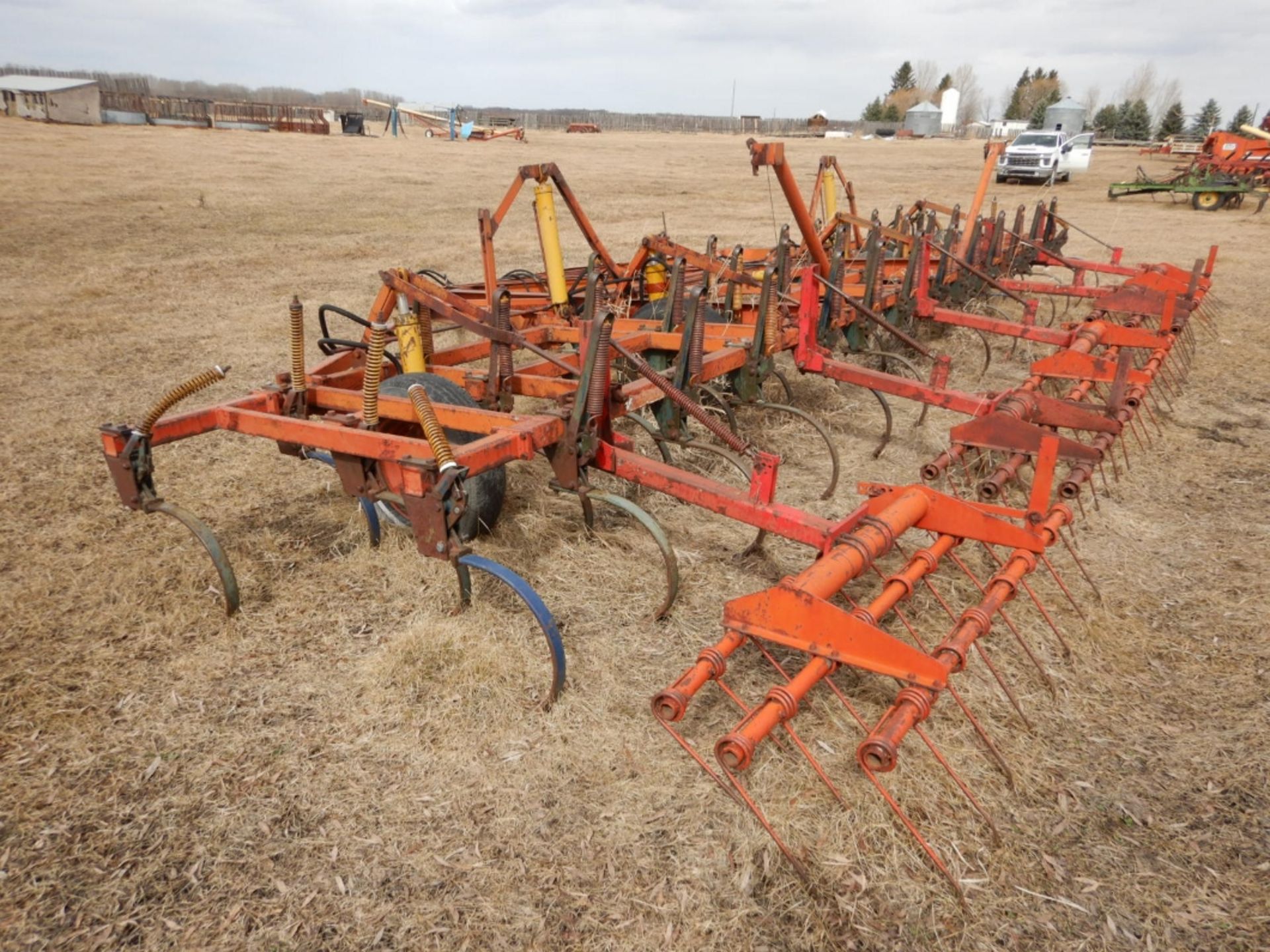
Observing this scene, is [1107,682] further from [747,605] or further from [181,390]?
[181,390]

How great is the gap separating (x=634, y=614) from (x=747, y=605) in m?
1.12

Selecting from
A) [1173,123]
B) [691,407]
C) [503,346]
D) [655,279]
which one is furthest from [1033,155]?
[1173,123]

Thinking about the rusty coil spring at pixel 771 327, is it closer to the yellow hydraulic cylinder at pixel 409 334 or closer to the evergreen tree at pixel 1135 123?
the yellow hydraulic cylinder at pixel 409 334

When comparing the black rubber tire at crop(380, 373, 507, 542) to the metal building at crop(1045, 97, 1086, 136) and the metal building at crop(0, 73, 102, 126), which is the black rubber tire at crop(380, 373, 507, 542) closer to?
the metal building at crop(0, 73, 102, 126)

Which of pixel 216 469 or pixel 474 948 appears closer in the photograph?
pixel 474 948

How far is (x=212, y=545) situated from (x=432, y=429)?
134 cm

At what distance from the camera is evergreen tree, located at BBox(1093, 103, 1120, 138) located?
58094 mm

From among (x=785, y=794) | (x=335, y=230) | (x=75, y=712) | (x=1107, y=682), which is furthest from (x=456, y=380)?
(x=335, y=230)

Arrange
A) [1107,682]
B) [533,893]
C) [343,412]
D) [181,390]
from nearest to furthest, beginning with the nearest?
1. [533,893]
2. [1107,682]
3. [181,390]
4. [343,412]

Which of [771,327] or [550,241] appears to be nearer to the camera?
[771,327]

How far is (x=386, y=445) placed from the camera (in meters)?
3.39

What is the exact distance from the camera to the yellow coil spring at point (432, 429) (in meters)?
2.94

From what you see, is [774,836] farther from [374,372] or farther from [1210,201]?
[1210,201]

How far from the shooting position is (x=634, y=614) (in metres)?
3.78
